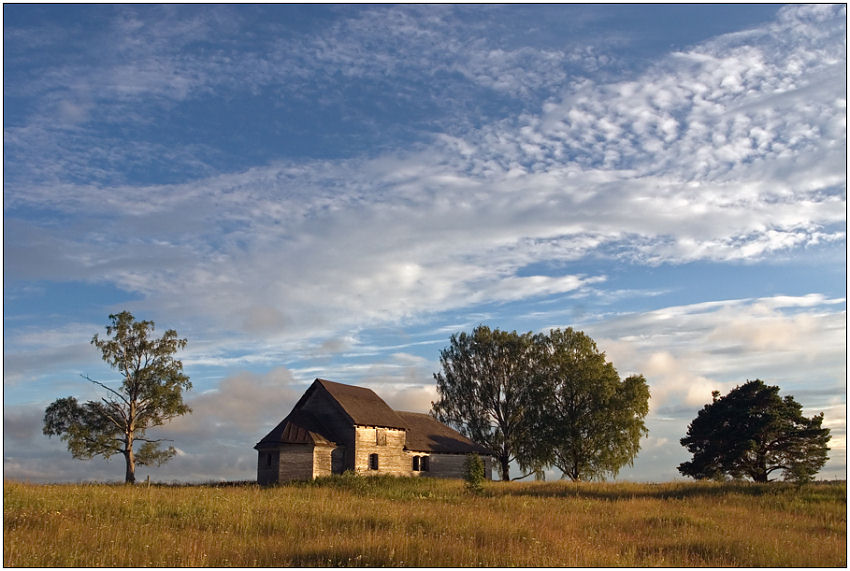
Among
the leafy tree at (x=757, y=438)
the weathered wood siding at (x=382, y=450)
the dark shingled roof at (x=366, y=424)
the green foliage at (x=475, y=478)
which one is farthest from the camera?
the weathered wood siding at (x=382, y=450)

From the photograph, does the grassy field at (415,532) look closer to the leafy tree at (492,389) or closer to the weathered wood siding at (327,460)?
the weathered wood siding at (327,460)

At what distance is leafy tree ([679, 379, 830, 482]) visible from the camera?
4062 centimetres

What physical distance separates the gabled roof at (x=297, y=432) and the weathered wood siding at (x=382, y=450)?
2.36 meters

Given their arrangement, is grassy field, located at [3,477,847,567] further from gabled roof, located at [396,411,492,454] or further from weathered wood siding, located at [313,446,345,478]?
Answer: gabled roof, located at [396,411,492,454]

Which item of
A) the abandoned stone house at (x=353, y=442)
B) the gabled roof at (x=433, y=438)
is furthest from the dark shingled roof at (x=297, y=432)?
the gabled roof at (x=433, y=438)

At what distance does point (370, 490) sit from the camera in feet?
116

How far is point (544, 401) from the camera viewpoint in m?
57.0

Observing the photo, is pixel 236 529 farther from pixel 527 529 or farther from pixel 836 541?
pixel 836 541

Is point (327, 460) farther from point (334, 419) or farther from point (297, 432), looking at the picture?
point (334, 419)

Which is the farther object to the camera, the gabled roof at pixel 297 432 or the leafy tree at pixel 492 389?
the leafy tree at pixel 492 389

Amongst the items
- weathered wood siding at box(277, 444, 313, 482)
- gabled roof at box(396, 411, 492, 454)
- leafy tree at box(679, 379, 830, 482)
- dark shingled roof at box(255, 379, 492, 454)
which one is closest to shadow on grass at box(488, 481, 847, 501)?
leafy tree at box(679, 379, 830, 482)

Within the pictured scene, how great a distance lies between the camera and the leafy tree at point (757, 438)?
40.6 metres

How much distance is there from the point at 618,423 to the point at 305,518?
1608 inches

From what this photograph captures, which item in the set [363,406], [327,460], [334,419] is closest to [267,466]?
[327,460]
